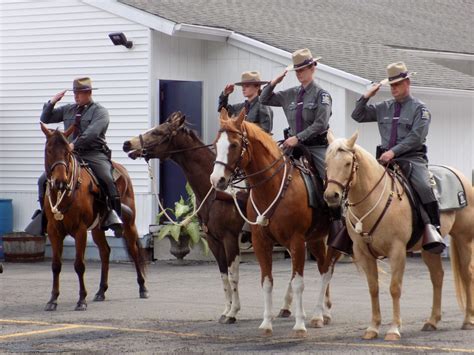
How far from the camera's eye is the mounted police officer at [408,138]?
11445 mm

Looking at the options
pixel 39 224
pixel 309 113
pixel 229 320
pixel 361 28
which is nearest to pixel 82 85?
pixel 39 224

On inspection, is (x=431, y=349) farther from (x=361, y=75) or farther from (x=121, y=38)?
(x=121, y=38)

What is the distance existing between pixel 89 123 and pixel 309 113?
12.0 ft

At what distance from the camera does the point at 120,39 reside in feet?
68.3

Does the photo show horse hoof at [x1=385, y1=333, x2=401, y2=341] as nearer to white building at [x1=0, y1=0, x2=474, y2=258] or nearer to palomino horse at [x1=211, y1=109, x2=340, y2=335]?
palomino horse at [x1=211, y1=109, x2=340, y2=335]

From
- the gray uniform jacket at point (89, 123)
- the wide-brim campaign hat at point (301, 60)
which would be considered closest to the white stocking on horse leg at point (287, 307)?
the wide-brim campaign hat at point (301, 60)

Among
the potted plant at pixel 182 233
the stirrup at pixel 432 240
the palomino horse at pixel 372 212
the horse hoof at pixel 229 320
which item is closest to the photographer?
the palomino horse at pixel 372 212

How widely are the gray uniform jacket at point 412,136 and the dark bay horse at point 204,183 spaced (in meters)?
2.18

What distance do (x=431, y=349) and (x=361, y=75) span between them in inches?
418

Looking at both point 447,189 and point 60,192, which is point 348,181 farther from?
point 60,192

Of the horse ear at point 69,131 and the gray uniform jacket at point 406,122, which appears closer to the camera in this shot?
the gray uniform jacket at point 406,122

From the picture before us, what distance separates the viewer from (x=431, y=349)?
34.1 feet

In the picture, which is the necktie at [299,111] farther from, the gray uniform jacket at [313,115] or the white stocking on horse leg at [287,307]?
the white stocking on horse leg at [287,307]

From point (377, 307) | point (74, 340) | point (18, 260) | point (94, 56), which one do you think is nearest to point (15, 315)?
point (74, 340)
